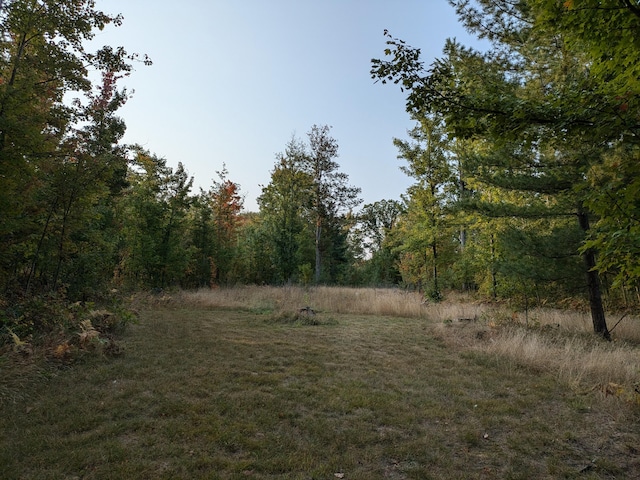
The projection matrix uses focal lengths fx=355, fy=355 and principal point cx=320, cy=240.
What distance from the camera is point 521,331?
7.94 metres

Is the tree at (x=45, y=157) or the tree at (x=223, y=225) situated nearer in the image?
the tree at (x=45, y=157)

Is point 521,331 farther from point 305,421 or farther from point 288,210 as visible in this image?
point 288,210

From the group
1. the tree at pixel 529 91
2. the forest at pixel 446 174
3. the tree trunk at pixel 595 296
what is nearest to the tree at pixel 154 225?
the forest at pixel 446 174

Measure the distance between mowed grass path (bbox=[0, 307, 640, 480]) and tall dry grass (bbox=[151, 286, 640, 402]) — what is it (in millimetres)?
495

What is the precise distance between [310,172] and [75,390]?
2153 centimetres

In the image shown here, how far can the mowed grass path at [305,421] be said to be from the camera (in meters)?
2.83

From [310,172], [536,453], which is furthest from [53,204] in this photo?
[310,172]

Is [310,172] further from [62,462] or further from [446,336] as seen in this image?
[62,462]

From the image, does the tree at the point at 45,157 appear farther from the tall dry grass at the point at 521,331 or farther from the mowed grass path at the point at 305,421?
the tall dry grass at the point at 521,331

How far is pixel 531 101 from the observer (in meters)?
2.96

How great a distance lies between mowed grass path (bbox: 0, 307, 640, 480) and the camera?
111 inches

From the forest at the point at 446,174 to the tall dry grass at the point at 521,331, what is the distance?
2.51 ft

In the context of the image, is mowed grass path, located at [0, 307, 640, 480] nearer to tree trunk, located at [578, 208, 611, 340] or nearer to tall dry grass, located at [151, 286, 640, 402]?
tall dry grass, located at [151, 286, 640, 402]

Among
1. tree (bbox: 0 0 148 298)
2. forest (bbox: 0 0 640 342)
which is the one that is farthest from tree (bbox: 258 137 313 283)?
tree (bbox: 0 0 148 298)
